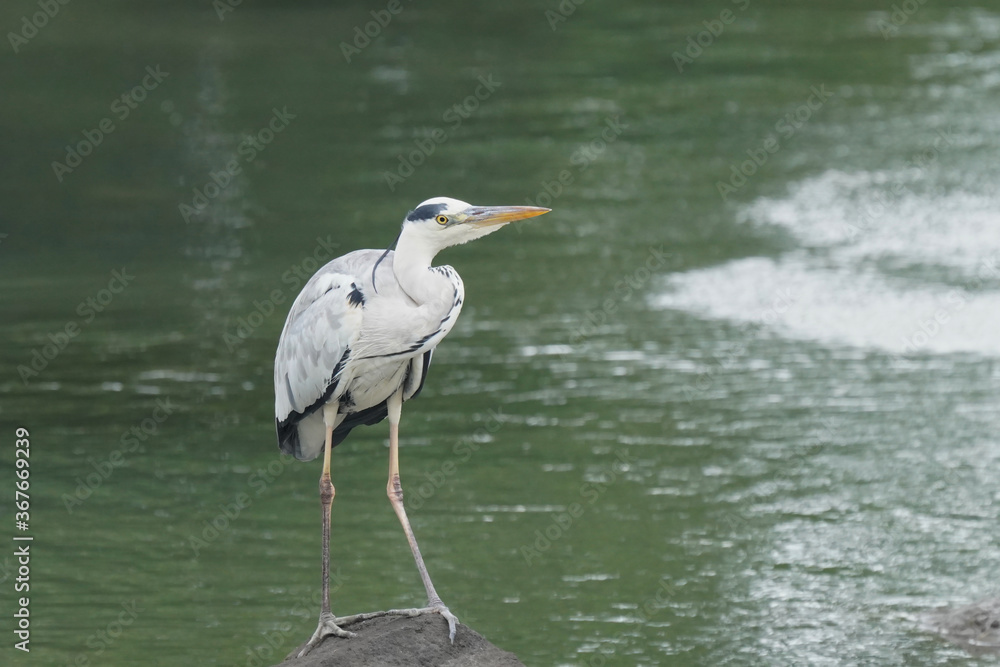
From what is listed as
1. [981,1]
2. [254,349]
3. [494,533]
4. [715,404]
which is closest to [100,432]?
[254,349]

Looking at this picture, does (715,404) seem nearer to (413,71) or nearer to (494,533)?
(494,533)

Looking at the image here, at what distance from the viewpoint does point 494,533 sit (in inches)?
465

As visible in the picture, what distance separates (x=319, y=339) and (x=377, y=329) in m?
0.37

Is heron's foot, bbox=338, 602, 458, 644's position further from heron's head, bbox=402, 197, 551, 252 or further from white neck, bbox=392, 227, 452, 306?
heron's head, bbox=402, 197, 551, 252

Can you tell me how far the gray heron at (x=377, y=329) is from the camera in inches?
300

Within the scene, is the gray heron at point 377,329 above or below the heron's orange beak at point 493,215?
below

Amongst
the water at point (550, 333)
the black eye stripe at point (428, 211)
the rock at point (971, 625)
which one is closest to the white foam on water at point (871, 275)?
the water at point (550, 333)

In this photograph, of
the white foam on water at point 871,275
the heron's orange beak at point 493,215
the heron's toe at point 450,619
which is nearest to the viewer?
the heron's orange beak at point 493,215

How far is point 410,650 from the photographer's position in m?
7.55

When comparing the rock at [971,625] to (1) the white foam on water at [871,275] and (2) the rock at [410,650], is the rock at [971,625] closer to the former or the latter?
(2) the rock at [410,650]

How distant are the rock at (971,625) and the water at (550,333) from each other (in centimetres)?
23

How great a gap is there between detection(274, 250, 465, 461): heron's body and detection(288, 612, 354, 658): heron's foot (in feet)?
3.53

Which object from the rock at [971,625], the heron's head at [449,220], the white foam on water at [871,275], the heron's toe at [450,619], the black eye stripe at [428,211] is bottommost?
the rock at [971,625]

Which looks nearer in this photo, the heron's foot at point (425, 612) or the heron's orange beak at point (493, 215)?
the heron's orange beak at point (493, 215)
